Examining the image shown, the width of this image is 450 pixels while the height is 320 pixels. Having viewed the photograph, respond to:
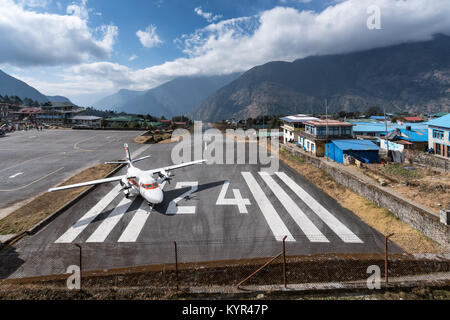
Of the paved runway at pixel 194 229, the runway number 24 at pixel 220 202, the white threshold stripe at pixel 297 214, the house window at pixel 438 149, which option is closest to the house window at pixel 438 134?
the house window at pixel 438 149

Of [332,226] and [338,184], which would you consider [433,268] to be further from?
[338,184]

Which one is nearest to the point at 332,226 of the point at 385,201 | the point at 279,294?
the point at 385,201

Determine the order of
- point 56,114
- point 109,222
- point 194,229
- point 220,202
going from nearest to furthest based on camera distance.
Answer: point 194,229 < point 109,222 < point 220,202 < point 56,114

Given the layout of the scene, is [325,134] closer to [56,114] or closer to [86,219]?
[86,219]

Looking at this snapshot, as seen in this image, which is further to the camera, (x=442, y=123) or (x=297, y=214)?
(x=442, y=123)

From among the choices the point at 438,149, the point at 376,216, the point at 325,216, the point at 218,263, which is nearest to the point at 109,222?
the point at 218,263

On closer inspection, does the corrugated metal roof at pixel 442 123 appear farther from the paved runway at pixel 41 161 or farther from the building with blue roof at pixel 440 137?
the paved runway at pixel 41 161

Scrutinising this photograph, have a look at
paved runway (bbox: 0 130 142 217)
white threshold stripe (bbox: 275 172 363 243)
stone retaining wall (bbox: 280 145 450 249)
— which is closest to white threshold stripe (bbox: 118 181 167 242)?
paved runway (bbox: 0 130 142 217)
